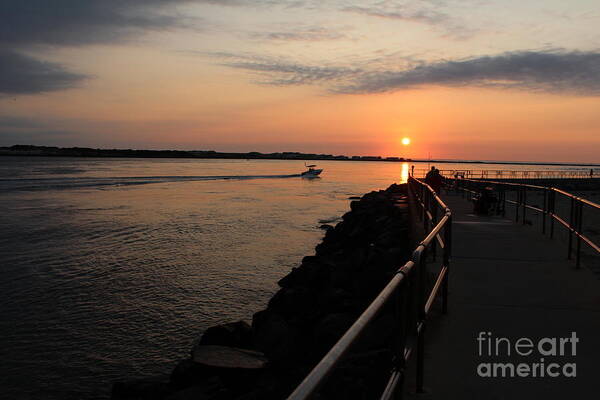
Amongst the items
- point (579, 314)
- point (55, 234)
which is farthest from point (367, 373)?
point (55, 234)

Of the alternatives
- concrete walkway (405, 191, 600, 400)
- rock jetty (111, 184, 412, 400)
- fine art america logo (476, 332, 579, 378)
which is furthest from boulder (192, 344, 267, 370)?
fine art america logo (476, 332, 579, 378)

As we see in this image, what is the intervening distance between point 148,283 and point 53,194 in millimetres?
31394

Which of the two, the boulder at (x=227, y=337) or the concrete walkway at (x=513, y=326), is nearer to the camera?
the concrete walkway at (x=513, y=326)

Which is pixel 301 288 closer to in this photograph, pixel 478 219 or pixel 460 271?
pixel 460 271

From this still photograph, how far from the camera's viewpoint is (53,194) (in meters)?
38.5

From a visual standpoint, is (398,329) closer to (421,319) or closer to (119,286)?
(421,319)

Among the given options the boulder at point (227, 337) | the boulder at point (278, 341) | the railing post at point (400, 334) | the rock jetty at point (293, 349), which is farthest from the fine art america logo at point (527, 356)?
the boulder at point (227, 337)

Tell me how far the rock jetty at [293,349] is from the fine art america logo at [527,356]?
0.87 metres

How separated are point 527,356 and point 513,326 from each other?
26.2 inches

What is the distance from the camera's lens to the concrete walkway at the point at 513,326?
137 inches

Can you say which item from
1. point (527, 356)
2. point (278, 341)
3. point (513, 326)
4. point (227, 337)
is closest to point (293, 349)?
point (278, 341)

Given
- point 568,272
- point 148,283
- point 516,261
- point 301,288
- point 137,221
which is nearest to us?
point 568,272

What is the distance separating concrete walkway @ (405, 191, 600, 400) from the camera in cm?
348

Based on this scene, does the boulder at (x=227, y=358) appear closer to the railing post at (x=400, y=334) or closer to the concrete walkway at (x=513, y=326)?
the concrete walkway at (x=513, y=326)
